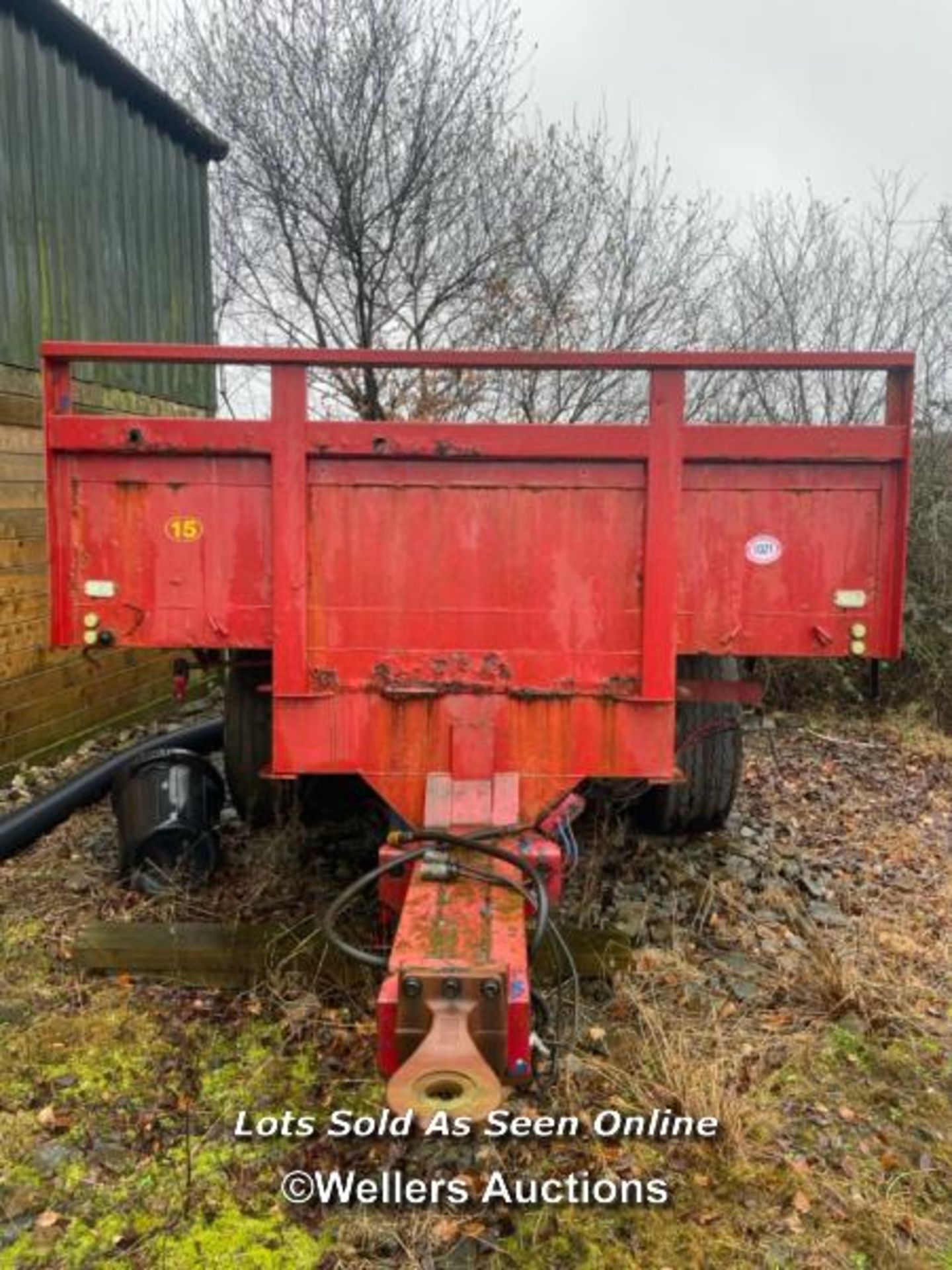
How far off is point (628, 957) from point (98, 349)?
2667 millimetres

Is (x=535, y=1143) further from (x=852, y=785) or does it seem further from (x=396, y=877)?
(x=852, y=785)

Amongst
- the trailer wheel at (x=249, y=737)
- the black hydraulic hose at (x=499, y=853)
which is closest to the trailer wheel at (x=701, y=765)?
the black hydraulic hose at (x=499, y=853)

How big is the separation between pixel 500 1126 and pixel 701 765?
209 centimetres

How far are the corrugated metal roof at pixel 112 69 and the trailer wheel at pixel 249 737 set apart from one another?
14.4 ft

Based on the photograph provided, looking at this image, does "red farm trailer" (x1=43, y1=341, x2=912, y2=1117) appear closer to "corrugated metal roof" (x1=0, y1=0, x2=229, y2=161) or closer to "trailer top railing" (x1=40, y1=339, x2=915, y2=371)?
"trailer top railing" (x1=40, y1=339, x2=915, y2=371)

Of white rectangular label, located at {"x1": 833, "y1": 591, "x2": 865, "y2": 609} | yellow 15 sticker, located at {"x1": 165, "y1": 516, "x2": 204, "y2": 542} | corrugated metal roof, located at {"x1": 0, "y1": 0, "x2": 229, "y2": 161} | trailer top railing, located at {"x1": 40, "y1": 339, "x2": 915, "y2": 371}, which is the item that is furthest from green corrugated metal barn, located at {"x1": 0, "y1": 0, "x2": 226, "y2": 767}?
white rectangular label, located at {"x1": 833, "y1": 591, "x2": 865, "y2": 609}

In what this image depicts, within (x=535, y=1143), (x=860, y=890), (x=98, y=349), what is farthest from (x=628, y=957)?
(x=98, y=349)

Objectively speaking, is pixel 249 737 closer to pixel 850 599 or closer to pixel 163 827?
pixel 163 827

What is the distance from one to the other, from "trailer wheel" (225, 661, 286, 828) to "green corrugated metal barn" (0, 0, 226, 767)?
1.39m

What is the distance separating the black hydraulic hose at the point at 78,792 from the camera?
4500mm

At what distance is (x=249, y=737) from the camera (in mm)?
4281

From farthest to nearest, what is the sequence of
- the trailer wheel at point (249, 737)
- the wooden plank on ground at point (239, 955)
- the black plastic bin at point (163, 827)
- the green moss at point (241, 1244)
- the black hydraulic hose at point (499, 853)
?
the trailer wheel at point (249, 737) → the black plastic bin at point (163, 827) → the wooden plank on ground at point (239, 955) → the black hydraulic hose at point (499, 853) → the green moss at point (241, 1244)

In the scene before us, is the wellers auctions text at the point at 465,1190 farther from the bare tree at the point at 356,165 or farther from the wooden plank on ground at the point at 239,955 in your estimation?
the bare tree at the point at 356,165

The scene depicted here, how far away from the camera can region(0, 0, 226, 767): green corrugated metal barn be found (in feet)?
18.8
